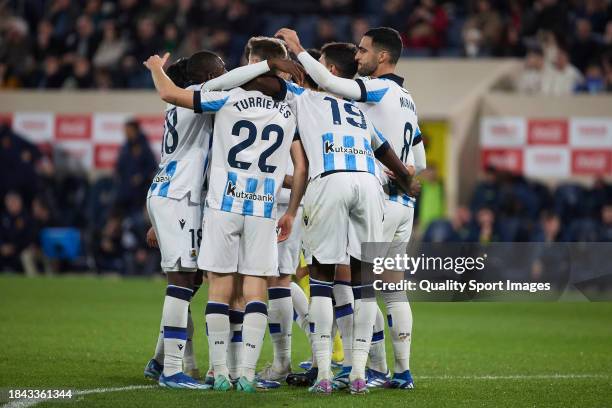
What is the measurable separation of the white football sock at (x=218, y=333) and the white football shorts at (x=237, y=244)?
0.87ft

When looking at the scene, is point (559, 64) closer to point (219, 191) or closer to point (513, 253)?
point (513, 253)

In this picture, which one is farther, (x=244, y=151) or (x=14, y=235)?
(x=14, y=235)

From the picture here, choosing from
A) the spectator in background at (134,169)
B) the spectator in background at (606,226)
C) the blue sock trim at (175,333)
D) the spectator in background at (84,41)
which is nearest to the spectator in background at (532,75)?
the spectator in background at (606,226)

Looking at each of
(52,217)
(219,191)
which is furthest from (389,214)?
(52,217)

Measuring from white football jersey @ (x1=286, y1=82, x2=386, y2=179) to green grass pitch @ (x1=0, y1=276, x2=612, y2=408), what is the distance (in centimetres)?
157

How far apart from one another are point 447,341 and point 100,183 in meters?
11.5

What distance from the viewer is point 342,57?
27.0 ft

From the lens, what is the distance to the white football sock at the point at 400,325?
8156 millimetres

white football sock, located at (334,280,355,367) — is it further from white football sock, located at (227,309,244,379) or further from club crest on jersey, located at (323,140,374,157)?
club crest on jersey, located at (323,140,374,157)

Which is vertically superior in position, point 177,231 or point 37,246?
point 177,231

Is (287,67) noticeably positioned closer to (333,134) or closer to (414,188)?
(333,134)

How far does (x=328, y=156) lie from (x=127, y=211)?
531 inches

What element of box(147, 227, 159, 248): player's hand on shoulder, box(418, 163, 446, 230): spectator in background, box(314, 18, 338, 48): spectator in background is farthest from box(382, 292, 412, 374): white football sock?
box(314, 18, 338, 48): spectator in background

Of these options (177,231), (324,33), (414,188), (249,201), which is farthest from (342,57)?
(324,33)
